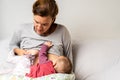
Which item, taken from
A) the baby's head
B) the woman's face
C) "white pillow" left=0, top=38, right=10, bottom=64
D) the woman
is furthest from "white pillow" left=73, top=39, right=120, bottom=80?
"white pillow" left=0, top=38, right=10, bottom=64

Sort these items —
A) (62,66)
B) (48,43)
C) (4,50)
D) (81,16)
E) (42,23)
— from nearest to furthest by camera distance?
(62,66)
(42,23)
(48,43)
(4,50)
(81,16)

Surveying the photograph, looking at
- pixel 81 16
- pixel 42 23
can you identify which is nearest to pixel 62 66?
pixel 42 23

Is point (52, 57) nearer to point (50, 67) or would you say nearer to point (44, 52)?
point (44, 52)

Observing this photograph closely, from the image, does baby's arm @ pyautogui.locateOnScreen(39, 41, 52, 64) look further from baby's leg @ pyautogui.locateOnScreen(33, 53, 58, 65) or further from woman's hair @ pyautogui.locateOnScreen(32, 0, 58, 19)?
woman's hair @ pyautogui.locateOnScreen(32, 0, 58, 19)

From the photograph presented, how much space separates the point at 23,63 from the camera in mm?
1488

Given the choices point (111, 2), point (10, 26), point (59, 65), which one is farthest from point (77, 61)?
point (10, 26)

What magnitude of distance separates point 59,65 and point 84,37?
2.25 ft

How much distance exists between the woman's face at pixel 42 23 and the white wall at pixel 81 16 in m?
0.53

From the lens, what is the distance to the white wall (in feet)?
6.47

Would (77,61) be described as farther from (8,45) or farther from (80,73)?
(8,45)

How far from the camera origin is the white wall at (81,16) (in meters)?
1.97

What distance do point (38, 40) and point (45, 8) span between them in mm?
241

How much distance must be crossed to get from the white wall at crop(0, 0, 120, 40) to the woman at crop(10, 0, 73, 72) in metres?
0.37

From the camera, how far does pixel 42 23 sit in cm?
150
